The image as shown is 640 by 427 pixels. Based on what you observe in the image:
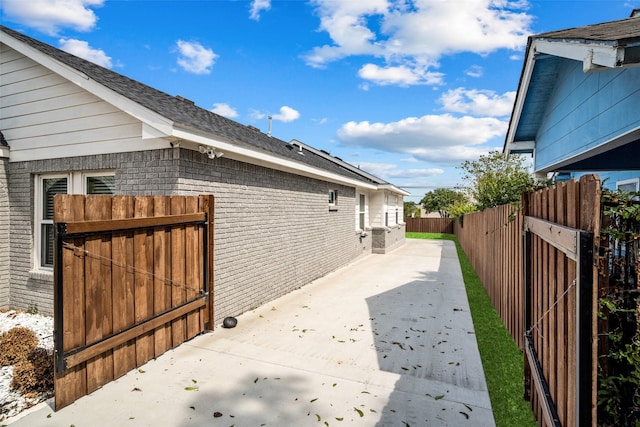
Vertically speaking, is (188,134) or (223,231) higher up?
(188,134)

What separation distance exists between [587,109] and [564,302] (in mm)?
4192

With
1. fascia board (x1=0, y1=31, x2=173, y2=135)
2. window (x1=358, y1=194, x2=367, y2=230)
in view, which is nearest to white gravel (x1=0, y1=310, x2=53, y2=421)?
fascia board (x1=0, y1=31, x2=173, y2=135)

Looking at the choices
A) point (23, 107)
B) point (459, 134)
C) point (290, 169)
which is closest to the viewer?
point (23, 107)

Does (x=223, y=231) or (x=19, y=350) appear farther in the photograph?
(x=223, y=231)

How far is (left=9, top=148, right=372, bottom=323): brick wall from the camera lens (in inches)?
200

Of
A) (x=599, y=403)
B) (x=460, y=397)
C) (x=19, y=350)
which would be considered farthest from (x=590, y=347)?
(x=19, y=350)

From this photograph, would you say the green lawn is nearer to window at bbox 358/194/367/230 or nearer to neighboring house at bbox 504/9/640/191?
neighboring house at bbox 504/9/640/191

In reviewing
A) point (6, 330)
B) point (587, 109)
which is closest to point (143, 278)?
point (6, 330)

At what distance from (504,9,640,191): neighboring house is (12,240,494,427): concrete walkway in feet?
10.6

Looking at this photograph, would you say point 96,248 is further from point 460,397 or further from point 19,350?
point 460,397

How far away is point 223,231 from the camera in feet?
18.5

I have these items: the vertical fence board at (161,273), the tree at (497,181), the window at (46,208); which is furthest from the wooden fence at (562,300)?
the window at (46,208)

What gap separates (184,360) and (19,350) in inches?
81.2

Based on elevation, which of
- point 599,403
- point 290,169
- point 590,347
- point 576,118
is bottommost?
point 599,403
